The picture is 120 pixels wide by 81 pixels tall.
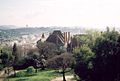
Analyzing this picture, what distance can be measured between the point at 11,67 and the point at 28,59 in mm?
4298

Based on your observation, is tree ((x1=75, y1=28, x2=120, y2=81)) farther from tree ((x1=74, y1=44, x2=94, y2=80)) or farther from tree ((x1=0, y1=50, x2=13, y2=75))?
tree ((x1=0, y1=50, x2=13, y2=75))

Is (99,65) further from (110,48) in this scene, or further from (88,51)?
(88,51)

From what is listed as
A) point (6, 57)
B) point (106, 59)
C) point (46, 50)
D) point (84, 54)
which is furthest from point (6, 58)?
point (106, 59)

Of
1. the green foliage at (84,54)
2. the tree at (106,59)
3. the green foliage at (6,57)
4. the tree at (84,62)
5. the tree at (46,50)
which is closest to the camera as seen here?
the tree at (106,59)

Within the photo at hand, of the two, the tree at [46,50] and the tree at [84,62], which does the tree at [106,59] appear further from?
the tree at [46,50]

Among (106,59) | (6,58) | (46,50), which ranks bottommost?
(6,58)

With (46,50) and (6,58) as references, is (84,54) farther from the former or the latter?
(6,58)

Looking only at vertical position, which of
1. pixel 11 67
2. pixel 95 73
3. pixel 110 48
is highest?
pixel 110 48

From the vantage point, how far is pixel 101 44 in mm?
24781

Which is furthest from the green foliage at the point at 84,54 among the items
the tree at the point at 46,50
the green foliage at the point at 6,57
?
the green foliage at the point at 6,57

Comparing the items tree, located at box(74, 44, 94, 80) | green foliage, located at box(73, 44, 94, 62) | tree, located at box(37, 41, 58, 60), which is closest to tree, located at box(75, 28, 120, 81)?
tree, located at box(74, 44, 94, 80)

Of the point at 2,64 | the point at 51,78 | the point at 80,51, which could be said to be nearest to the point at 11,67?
the point at 2,64

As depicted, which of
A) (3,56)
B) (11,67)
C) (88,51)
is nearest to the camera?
(88,51)

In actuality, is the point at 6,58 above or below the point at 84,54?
below
